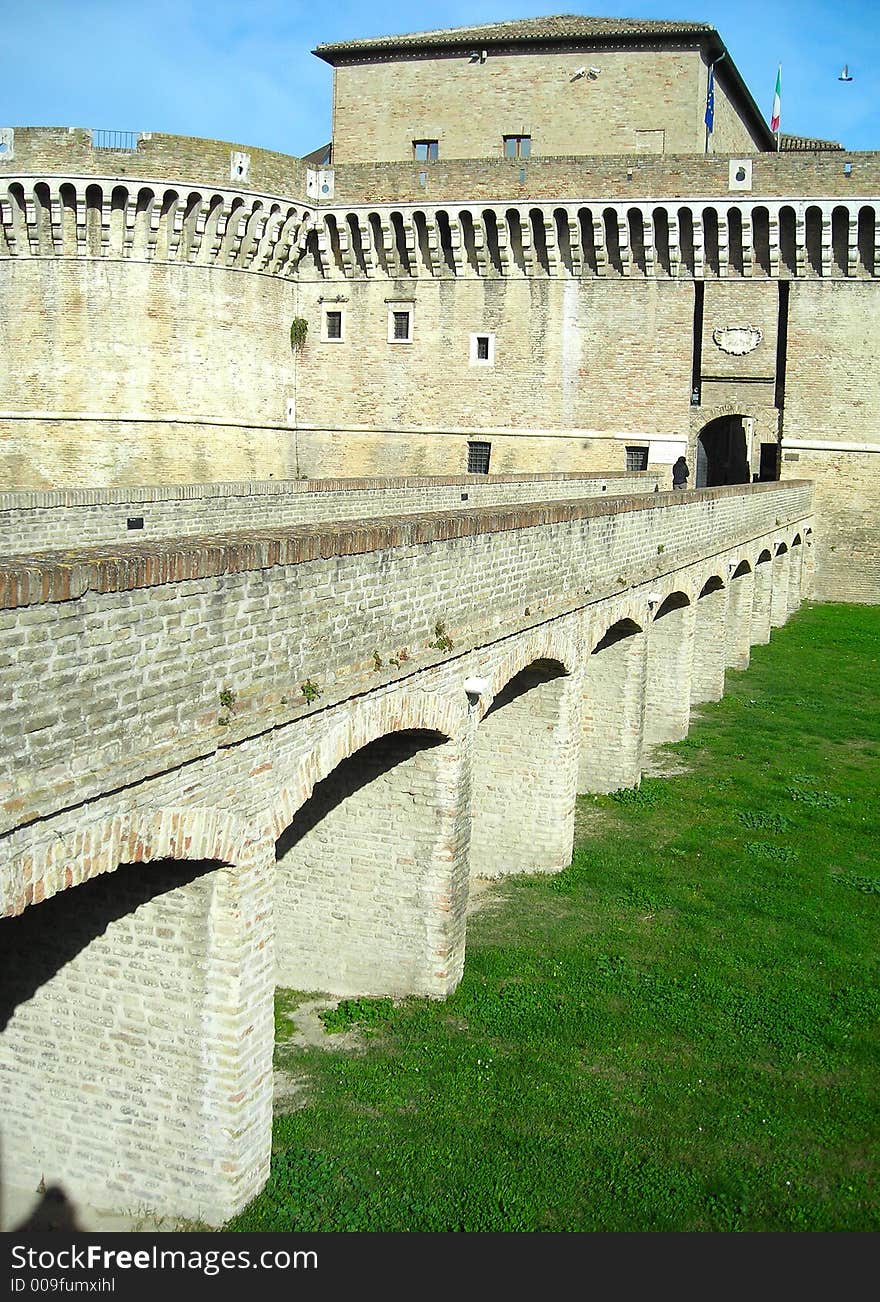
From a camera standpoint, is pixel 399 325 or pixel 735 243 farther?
pixel 399 325

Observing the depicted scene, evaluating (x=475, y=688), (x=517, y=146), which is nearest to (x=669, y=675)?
(x=475, y=688)

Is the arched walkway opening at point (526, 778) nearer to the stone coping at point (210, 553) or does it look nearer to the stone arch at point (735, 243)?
the stone coping at point (210, 553)

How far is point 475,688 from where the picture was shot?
9.52 metres

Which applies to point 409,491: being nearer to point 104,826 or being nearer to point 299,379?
point 104,826

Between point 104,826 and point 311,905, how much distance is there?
4809mm

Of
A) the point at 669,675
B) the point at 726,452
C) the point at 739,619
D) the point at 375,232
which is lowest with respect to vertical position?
the point at 669,675

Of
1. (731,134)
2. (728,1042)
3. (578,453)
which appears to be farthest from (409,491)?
(731,134)

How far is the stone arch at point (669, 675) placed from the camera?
59.0 feet

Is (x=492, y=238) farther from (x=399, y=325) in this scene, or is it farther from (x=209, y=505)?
(x=209, y=505)

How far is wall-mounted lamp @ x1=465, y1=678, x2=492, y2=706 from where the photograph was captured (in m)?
9.51

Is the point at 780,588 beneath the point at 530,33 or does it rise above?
beneath

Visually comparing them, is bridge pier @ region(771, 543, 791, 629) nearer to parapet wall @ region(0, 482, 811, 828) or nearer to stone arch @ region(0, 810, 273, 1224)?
parapet wall @ region(0, 482, 811, 828)

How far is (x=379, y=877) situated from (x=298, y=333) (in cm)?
2722

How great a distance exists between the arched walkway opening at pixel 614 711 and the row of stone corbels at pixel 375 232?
1988 cm
